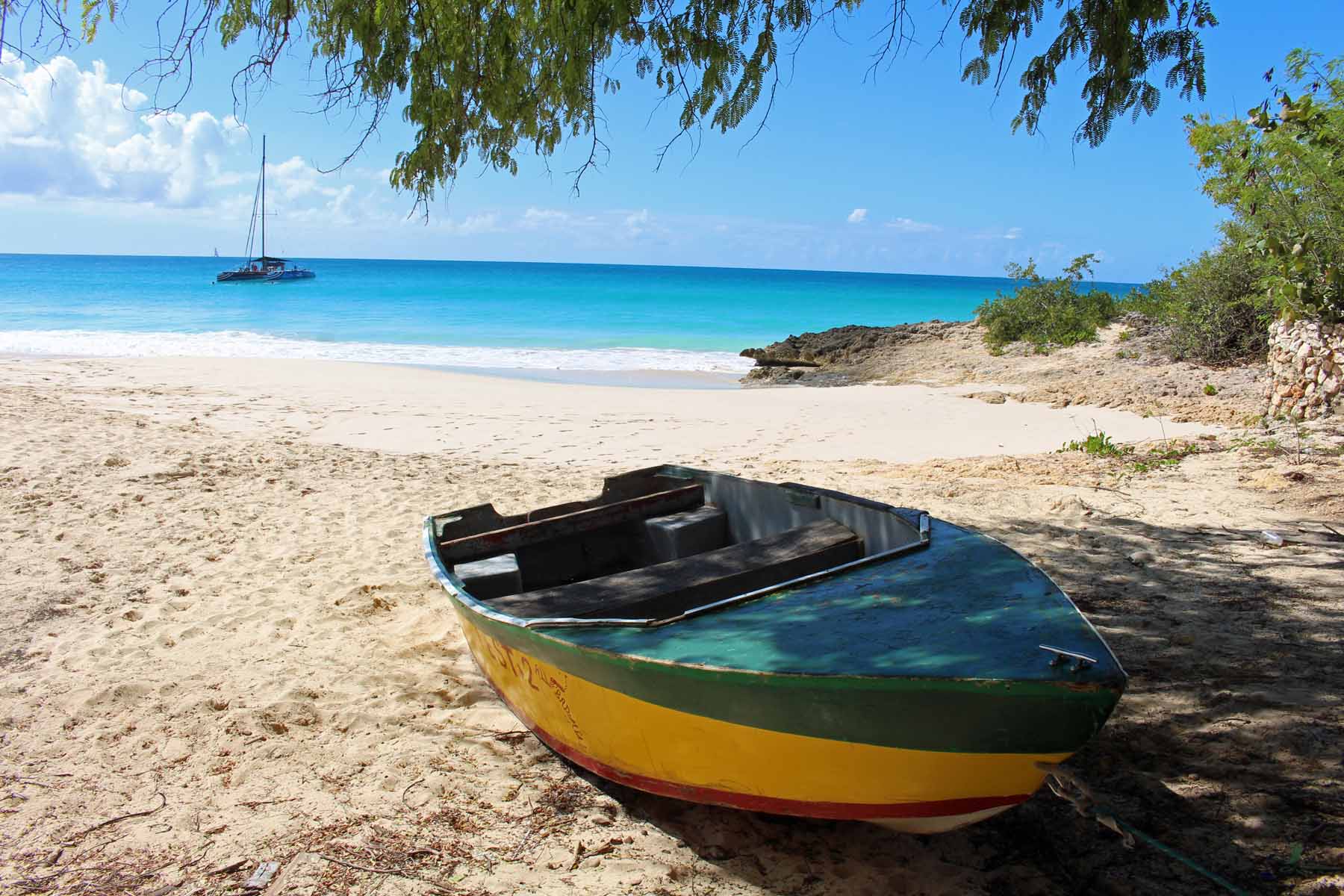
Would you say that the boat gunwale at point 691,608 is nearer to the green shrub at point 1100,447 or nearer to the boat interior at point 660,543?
the boat interior at point 660,543

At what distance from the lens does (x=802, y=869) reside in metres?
2.98

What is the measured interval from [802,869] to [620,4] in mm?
3669

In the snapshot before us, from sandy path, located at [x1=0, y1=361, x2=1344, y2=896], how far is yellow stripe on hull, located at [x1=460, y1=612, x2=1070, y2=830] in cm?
38

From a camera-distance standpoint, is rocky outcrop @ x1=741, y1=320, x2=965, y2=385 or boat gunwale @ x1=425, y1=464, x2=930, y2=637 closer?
boat gunwale @ x1=425, y1=464, x2=930, y2=637

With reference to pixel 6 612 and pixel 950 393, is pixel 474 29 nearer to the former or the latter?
pixel 6 612

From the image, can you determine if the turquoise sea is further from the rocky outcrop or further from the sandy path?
the sandy path

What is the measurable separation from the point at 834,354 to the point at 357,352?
→ 527 inches

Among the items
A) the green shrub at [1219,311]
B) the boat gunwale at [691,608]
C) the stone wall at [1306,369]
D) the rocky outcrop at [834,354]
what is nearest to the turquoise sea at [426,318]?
the rocky outcrop at [834,354]

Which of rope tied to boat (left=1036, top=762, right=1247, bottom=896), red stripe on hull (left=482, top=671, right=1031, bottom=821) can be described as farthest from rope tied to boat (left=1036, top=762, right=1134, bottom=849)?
red stripe on hull (left=482, top=671, right=1031, bottom=821)

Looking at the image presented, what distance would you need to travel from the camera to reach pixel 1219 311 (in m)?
12.9

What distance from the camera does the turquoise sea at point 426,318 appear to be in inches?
932

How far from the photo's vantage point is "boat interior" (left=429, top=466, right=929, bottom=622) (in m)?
3.73

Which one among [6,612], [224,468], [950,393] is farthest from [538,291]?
[6,612]

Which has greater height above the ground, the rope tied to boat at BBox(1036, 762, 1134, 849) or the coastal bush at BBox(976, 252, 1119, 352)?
the coastal bush at BBox(976, 252, 1119, 352)
